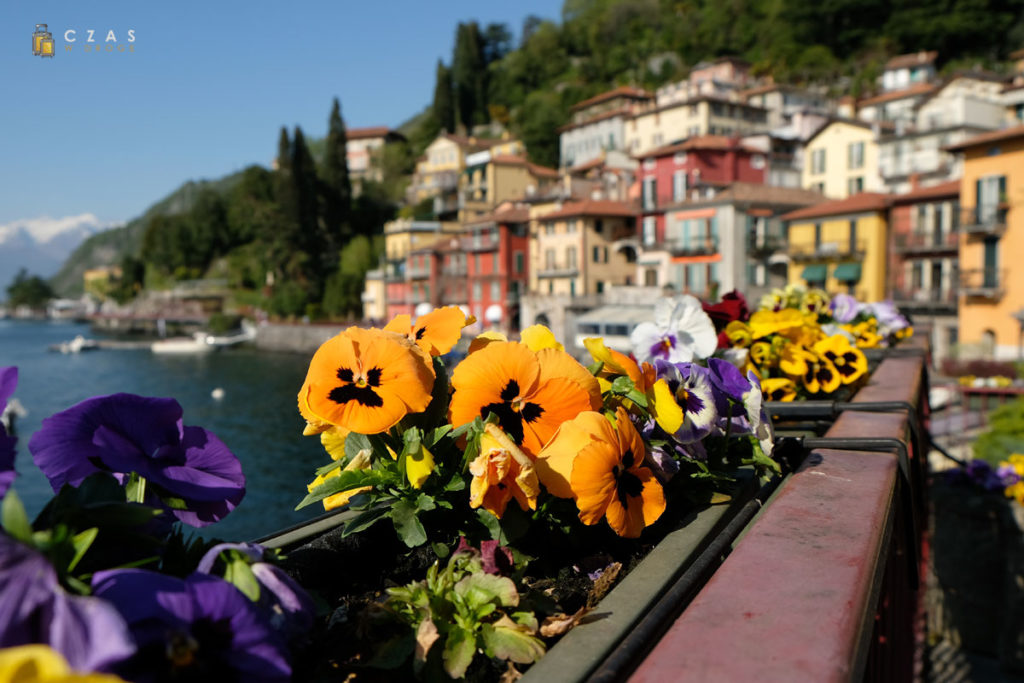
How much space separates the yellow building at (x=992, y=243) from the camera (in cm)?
2875

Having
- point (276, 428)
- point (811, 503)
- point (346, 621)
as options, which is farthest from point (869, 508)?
point (276, 428)

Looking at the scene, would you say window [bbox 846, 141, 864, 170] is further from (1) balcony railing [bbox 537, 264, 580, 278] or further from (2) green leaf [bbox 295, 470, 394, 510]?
(2) green leaf [bbox 295, 470, 394, 510]

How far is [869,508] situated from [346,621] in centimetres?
98

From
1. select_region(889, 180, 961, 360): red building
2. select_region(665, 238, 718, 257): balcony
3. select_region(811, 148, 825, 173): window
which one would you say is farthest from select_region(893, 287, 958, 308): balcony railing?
select_region(811, 148, 825, 173): window

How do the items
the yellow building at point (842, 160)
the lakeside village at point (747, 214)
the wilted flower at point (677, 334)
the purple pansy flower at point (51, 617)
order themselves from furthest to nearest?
the yellow building at point (842, 160), the lakeside village at point (747, 214), the wilted flower at point (677, 334), the purple pansy flower at point (51, 617)

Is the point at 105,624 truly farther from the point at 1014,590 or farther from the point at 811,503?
the point at 1014,590

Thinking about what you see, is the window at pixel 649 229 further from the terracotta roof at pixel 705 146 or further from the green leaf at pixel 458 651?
the green leaf at pixel 458 651

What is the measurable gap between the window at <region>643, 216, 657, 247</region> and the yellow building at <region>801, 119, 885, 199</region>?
996 centimetres

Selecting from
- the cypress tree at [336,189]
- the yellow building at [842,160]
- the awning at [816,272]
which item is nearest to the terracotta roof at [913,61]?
the yellow building at [842,160]

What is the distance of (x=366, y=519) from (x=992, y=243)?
34.6 metres

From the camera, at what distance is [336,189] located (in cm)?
7438

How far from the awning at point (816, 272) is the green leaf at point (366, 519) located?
122 feet

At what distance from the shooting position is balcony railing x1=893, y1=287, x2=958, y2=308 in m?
32.0

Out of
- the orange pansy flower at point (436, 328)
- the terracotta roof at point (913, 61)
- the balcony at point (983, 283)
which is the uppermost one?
the terracotta roof at point (913, 61)
